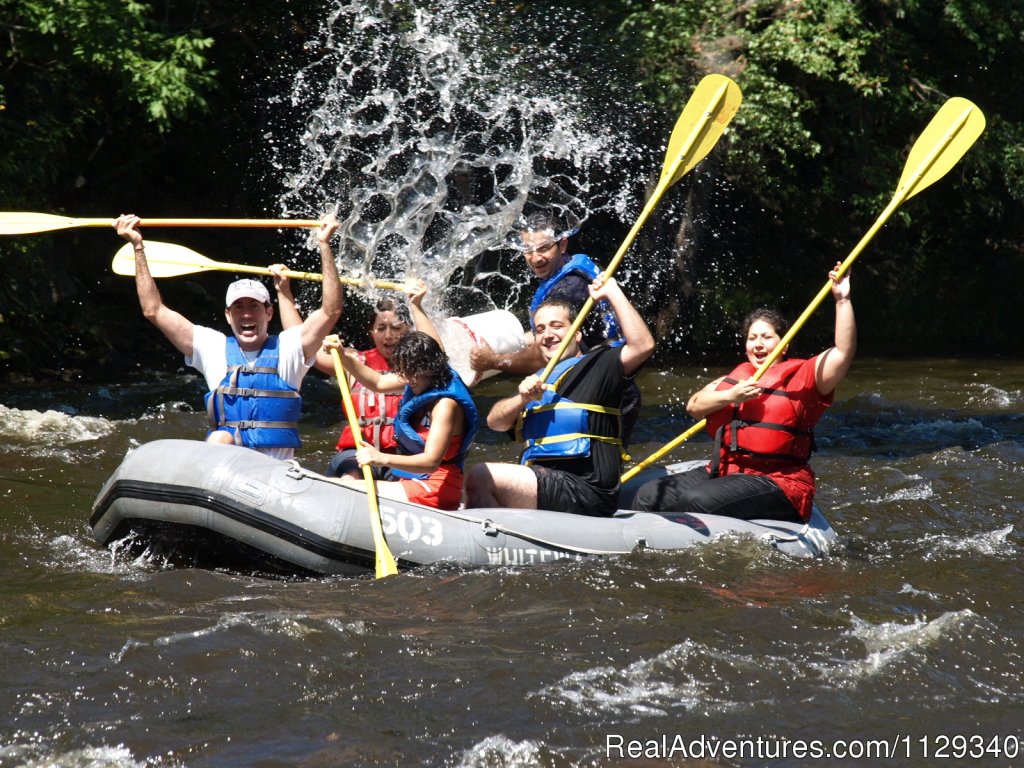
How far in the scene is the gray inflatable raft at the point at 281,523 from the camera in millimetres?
5250

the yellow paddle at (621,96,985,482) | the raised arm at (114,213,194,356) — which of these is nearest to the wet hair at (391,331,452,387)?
the raised arm at (114,213,194,356)

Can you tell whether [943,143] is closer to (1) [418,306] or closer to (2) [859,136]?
(1) [418,306]

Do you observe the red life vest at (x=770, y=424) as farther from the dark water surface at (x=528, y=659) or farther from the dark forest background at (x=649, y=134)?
the dark forest background at (x=649, y=134)

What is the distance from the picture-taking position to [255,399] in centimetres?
585

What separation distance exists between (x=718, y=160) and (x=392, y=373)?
8.14 metres

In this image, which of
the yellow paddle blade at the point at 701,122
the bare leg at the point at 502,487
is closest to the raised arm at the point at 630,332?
the bare leg at the point at 502,487

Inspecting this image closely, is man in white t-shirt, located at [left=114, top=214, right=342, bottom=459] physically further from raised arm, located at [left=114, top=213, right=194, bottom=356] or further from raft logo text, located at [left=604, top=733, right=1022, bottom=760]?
raft logo text, located at [left=604, top=733, right=1022, bottom=760]

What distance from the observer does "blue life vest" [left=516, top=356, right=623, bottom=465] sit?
18.4 feet

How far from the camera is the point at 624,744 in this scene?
3.82 metres

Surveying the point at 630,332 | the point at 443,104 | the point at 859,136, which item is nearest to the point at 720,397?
the point at 630,332

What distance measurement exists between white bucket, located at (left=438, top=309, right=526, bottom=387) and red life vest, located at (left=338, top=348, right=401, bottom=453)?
20.2 inches

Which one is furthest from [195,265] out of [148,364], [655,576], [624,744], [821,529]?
[148,364]

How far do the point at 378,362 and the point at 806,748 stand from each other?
120 inches

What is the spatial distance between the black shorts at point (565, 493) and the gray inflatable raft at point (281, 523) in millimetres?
92
